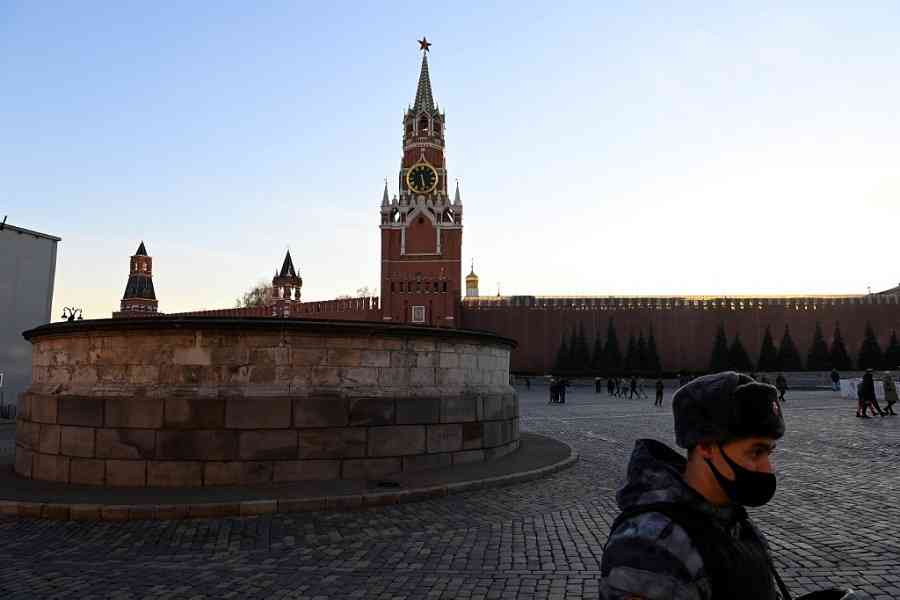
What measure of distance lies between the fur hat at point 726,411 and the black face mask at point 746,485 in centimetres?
8

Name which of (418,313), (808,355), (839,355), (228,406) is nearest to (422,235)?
(418,313)

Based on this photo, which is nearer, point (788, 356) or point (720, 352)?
point (788, 356)

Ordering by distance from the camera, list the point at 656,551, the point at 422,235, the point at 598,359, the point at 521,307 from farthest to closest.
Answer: the point at 422,235 → the point at 521,307 → the point at 598,359 → the point at 656,551

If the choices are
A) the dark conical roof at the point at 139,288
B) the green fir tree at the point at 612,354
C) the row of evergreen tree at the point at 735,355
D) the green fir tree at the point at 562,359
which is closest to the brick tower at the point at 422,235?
the green fir tree at the point at 562,359

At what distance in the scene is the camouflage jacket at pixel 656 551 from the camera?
58.0 inches

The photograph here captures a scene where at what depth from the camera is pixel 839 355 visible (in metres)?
51.7

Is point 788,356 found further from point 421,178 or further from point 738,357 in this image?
point 421,178

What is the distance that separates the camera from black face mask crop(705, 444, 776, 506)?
1660 millimetres

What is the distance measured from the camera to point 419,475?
8.34 metres

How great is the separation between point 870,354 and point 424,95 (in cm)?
4806

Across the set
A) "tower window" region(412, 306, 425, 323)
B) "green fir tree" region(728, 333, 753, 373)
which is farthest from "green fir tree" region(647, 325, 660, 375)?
"tower window" region(412, 306, 425, 323)

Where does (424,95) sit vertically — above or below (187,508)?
above

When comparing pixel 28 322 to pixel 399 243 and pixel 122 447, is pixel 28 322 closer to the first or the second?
pixel 122 447

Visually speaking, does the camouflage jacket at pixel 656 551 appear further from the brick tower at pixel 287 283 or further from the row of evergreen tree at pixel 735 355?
the brick tower at pixel 287 283
